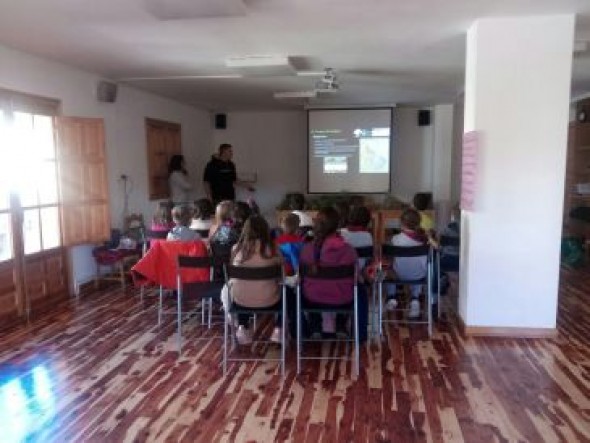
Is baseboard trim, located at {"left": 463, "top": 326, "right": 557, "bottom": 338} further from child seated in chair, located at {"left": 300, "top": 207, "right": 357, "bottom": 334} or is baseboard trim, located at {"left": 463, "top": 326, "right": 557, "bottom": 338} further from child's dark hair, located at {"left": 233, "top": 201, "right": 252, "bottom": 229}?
child's dark hair, located at {"left": 233, "top": 201, "right": 252, "bottom": 229}

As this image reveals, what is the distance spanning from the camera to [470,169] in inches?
154

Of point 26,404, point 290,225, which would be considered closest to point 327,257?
point 290,225

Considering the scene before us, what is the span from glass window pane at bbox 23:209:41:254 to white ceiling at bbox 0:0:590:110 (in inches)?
60.2

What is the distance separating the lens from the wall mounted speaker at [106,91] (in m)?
5.64

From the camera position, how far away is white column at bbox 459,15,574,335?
3680 millimetres

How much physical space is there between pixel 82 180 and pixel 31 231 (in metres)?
0.75

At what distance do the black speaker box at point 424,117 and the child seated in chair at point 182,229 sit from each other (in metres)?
5.85

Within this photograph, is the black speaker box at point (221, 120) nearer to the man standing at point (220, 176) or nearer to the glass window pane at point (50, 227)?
the man standing at point (220, 176)

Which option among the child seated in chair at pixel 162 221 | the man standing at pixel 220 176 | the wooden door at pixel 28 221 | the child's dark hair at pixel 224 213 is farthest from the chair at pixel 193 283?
the man standing at pixel 220 176

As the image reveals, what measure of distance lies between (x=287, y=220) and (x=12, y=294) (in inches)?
103

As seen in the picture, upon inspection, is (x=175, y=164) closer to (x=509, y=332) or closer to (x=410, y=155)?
(x=410, y=155)

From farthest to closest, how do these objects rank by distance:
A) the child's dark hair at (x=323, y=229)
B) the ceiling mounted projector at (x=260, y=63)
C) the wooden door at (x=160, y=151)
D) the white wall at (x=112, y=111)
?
1. the wooden door at (x=160, y=151)
2. the ceiling mounted projector at (x=260, y=63)
3. the white wall at (x=112, y=111)
4. the child's dark hair at (x=323, y=229)

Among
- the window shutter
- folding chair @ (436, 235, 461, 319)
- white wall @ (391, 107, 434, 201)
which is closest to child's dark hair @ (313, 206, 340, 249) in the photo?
folding chair @ (436, 235, 461, 319)

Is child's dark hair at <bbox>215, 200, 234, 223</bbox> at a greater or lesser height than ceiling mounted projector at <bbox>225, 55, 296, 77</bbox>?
lesser
